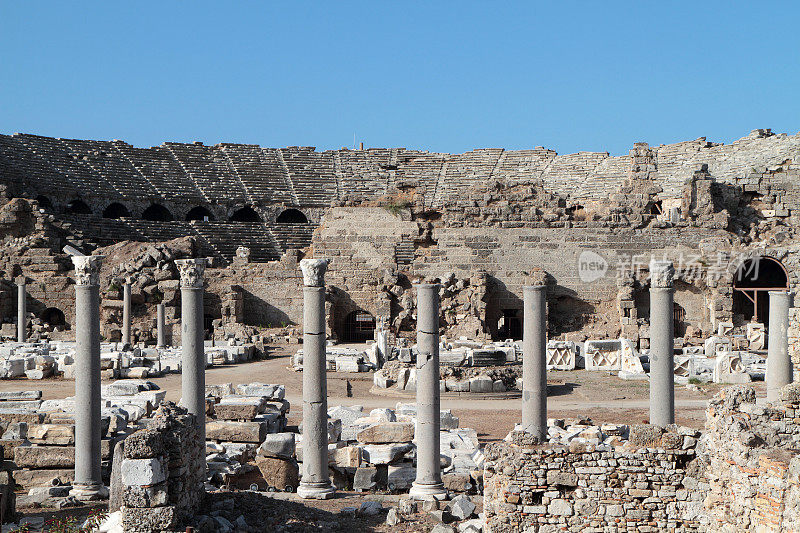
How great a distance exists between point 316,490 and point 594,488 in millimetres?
3861

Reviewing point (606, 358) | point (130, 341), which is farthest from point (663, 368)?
point (130, 341)

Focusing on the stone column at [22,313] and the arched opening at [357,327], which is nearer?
the stone column at [22,313]

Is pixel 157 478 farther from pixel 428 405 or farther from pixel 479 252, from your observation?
pixel 479 252

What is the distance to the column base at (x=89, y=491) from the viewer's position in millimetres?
11109

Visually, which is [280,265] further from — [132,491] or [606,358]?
[132,491]

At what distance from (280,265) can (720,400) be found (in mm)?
24547

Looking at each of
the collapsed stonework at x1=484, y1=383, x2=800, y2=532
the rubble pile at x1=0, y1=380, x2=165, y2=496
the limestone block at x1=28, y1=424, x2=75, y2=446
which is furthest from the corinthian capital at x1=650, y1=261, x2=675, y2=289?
the limestone block at x1=28, y1=424, x2=75, y2=446

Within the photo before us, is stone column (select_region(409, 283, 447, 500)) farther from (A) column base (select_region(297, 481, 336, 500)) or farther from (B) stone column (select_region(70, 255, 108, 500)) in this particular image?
(B) stone column (select_region(70, 255, 108, 500))

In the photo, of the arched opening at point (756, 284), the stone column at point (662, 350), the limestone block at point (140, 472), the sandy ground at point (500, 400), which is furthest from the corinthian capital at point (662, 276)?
the arched opening at point (756, 284)

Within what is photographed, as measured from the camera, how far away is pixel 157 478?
860 centimetres

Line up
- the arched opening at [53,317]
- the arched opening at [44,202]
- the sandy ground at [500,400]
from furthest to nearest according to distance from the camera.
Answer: the arched opening at [44,202], the arched opening at [53,317], the sandy ground at [500,400]

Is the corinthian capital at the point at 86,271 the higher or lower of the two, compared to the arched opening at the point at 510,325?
higher

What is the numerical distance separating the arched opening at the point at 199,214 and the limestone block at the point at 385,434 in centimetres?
3366

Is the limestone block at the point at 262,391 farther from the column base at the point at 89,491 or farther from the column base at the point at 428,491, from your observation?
the column base at the point at 428,491
